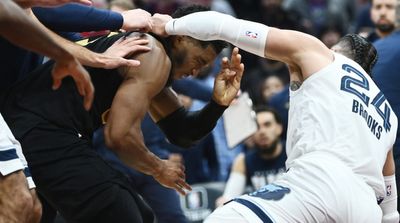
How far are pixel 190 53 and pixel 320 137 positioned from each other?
904 millimetres

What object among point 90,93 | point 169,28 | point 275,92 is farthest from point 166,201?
point 275,92

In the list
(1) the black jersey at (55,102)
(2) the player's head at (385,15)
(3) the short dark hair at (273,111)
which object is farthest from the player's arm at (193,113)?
(3) the short dark hair at (273,111)

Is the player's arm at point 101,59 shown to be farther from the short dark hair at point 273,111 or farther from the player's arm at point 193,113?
the short dark hair at point 273,111

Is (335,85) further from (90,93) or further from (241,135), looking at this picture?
→ (241,135)

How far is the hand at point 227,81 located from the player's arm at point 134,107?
0.50 meters

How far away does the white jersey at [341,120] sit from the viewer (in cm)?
404

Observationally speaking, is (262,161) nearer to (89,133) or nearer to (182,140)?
(182,140)

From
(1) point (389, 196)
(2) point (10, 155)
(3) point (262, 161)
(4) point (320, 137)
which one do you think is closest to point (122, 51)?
(2) point (10, 155)

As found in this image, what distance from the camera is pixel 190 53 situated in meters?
4.55

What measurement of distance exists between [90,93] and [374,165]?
1.48 metres

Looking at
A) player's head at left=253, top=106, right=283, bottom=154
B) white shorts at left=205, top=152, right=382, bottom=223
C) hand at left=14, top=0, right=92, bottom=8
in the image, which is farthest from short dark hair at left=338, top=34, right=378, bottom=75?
player's head at left=253, top=106, right=283, bottom=154

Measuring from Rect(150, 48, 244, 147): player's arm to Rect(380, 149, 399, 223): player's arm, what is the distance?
0.92 m

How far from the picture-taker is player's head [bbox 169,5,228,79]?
4543mm

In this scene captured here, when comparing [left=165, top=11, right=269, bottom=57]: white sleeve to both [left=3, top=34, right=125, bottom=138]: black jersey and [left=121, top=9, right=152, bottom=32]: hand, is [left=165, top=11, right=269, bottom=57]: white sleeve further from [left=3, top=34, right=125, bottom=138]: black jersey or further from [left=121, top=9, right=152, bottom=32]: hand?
[left=3, top=34, right=125, bottom=138]: black jersey
